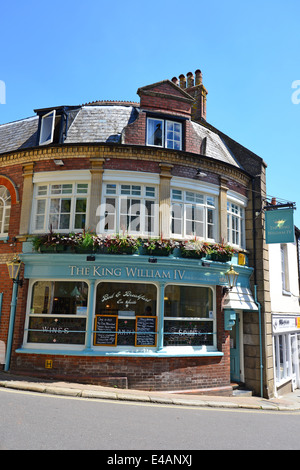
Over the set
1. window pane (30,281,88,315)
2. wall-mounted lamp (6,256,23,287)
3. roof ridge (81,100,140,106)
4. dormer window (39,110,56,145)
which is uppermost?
roof ridge (81,100,140,106)

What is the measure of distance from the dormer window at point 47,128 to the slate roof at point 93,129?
47 centimetres

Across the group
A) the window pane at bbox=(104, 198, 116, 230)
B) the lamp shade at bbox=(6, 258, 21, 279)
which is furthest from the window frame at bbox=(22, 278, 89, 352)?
the window pane at bbox=(104, 198, 116, 230)

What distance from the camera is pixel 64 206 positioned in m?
11.0

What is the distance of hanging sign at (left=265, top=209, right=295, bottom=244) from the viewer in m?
12.2

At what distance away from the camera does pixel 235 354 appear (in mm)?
12453

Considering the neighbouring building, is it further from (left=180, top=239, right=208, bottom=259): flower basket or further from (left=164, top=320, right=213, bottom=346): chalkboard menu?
(left=180, top=239, right=208, bottom=259): flower basket

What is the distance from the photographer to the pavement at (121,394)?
8.43 m

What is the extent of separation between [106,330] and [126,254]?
220 centimetres

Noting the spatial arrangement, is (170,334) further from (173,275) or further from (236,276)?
(236,276)

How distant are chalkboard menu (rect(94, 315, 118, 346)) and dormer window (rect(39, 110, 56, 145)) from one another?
19.4 ft

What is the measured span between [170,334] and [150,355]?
3.06 ft

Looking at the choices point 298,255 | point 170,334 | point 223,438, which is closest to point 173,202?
point 170,334

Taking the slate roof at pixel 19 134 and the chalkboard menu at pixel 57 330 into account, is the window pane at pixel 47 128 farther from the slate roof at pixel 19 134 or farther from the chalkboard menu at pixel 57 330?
the chalkboard menu at pixel 57 330

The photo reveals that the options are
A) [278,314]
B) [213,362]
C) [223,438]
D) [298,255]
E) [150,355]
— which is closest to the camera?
[223,438]
